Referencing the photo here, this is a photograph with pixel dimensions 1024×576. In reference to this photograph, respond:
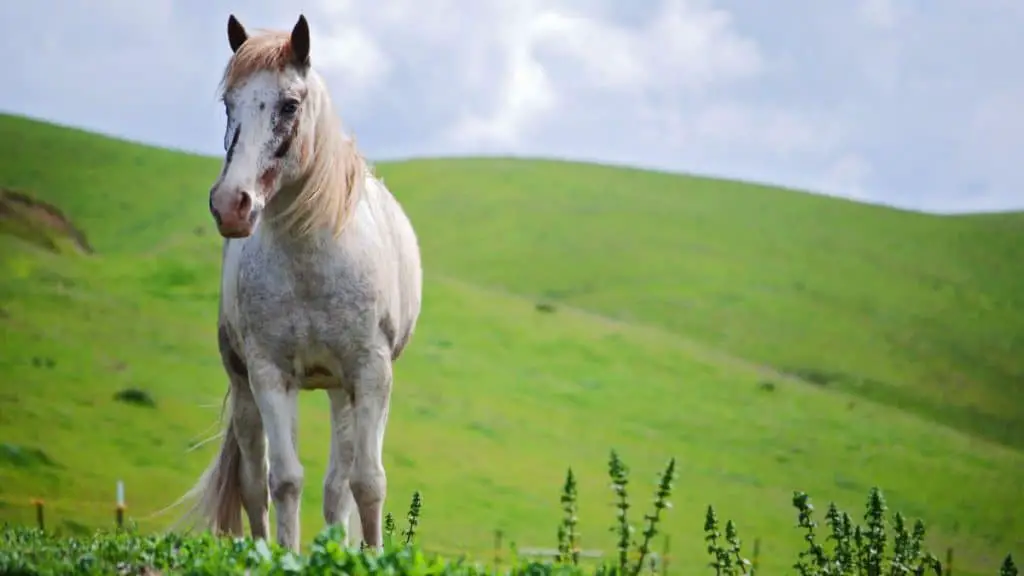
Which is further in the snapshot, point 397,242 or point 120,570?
point 397,242

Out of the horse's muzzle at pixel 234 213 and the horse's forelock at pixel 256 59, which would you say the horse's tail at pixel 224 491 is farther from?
the horse's forelock at pixel 256 59

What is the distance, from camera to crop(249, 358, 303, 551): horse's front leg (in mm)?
8406

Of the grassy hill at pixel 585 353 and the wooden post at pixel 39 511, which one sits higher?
the grassy hill at pixel 585 353

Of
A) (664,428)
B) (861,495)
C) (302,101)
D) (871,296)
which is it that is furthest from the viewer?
(871,296)

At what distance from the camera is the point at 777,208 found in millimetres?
72750

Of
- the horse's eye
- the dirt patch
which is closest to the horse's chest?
the horse's eye

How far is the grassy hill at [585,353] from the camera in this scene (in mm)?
36312

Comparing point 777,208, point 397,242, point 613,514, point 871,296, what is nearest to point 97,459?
point 613,514

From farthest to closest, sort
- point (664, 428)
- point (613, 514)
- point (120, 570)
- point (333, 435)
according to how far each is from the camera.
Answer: point (664, 428) → point (613, 514) → point (333, 435) → point (120, 570)

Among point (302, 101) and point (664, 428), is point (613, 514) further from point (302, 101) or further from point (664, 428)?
point (302, 101)

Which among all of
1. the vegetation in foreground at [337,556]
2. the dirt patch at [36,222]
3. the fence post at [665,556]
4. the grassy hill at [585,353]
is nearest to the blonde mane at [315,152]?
the vegetation in foreground at [337,556]

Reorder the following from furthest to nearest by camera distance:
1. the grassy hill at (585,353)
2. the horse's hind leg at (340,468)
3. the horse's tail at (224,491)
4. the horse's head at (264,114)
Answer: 1. the grassy hill at (585,353)
2. the horse's tail at (224,491)
3. the horse's hind leg at (340,468)
4. the horse's head at (264,114)

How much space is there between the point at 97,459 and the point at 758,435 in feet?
67.6

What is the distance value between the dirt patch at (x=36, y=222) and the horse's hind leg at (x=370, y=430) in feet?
149
